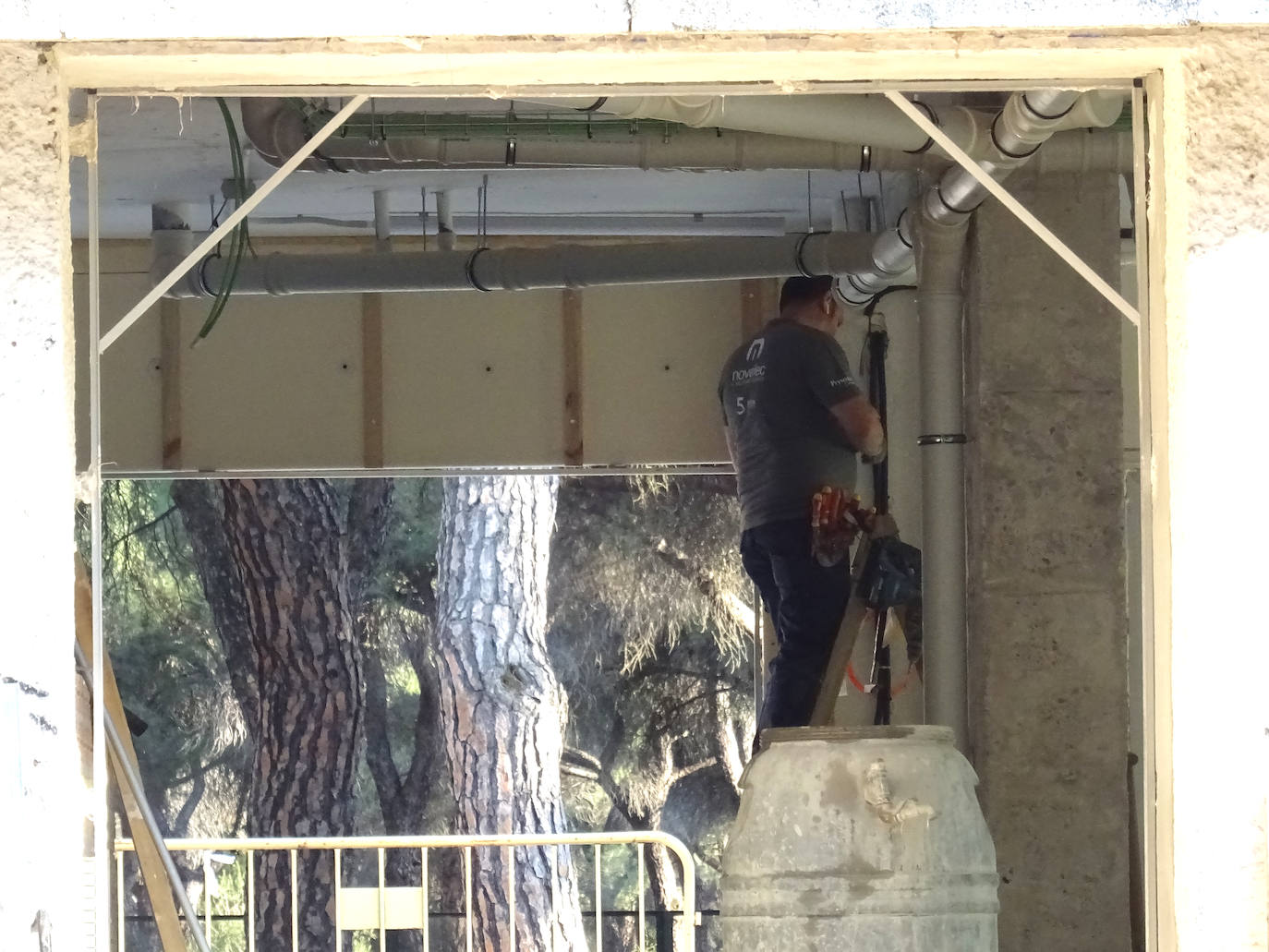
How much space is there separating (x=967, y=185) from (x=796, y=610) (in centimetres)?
161

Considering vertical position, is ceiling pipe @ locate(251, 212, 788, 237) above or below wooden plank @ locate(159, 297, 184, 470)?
above

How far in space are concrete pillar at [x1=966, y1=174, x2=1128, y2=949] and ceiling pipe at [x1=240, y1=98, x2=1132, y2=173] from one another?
0.44 feet

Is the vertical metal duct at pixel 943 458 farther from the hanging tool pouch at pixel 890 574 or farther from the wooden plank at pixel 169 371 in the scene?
the wooden plank at pixel 169 371

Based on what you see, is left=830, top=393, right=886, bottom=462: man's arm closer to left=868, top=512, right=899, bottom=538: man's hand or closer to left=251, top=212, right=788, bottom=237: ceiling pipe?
left=868, top=512, right=899, bottom=538: man's hand

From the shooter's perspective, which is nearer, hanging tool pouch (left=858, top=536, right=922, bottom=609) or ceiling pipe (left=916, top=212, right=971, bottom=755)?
hanging tool pouch (left=858, top=536, right=922, bottom=609)

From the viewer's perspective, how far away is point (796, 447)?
609 centimetres

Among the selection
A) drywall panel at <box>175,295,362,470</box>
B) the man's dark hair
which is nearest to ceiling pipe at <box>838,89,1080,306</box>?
the man's dark hair

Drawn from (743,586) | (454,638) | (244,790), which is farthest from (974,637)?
(244,790)

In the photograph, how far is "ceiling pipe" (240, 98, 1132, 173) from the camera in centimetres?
541

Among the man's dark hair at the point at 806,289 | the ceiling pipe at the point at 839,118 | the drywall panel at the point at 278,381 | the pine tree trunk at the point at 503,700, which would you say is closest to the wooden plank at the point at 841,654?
the man's dark hair at the point at 806,289

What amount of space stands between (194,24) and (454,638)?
35.8 ft

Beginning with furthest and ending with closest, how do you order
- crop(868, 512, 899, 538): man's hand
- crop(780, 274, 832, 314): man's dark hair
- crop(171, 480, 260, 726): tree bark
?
1. crop(171, 480, 260, 726): tree bark
2. crop(780, 274, 832, 314): man's dark hair
3. crop(868, 512, 899, 538): man's hand

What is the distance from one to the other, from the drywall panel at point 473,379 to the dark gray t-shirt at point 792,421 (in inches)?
67.4

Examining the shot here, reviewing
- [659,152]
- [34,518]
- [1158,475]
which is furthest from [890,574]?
[34,518]
